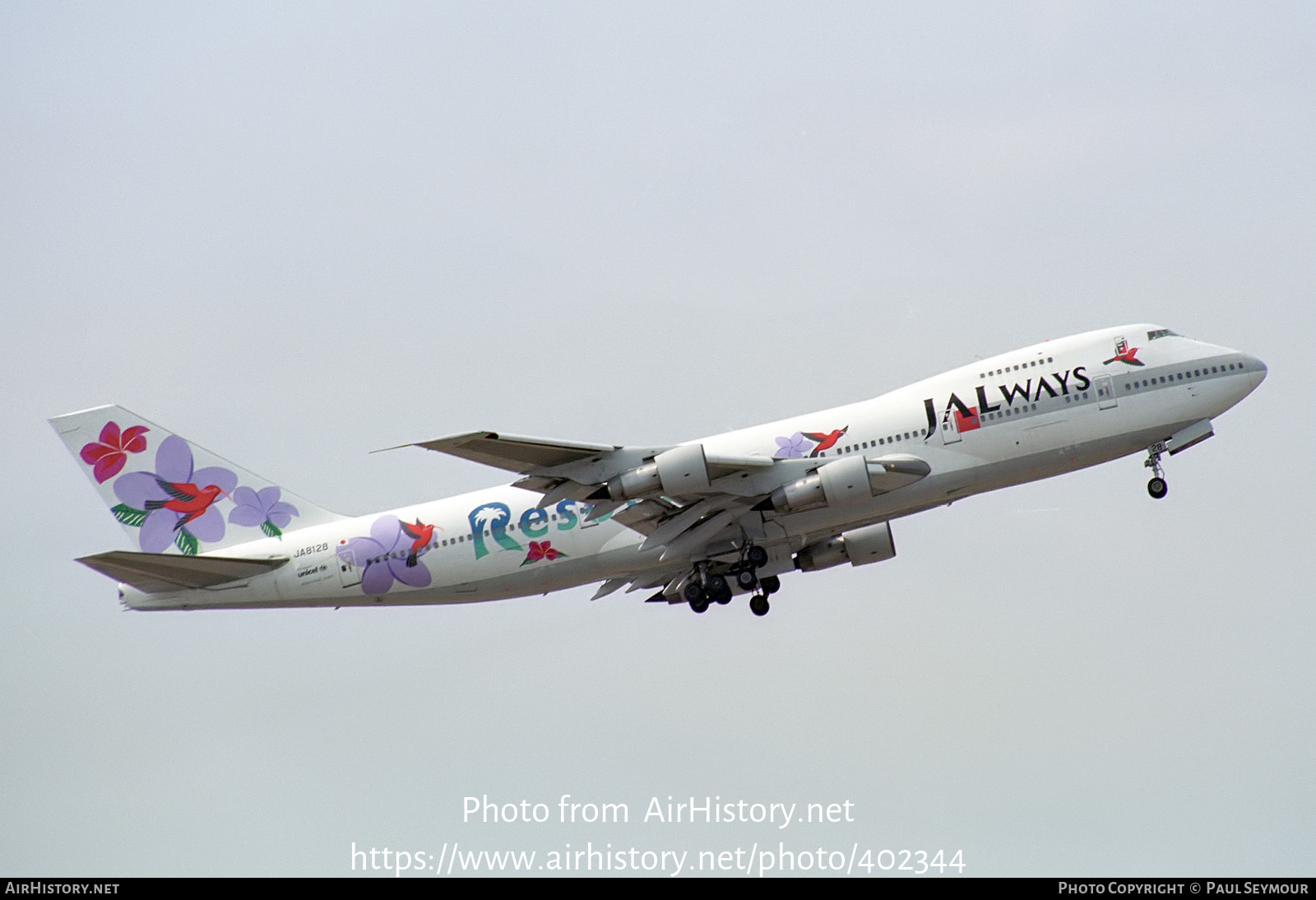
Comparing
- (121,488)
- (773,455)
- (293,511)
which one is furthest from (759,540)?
(121,488)

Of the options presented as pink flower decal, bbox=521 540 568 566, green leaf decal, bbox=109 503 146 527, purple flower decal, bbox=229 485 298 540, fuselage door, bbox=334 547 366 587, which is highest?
green leaf decal, bbox=109 503 146 527

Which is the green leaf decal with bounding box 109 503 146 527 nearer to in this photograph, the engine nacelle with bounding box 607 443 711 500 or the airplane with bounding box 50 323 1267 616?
the airplane with bounding box 50 323 1267 616

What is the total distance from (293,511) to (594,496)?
34.4 ft

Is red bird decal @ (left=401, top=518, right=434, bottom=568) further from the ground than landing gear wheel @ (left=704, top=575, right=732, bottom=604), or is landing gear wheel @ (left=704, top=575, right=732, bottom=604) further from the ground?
red bird decal @ (left=401, top=518, right=434, bottom=568)

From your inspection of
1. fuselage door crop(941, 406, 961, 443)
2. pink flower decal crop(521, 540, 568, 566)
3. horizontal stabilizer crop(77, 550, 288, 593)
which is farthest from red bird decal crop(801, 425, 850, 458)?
horizontal stabilizer crop(77, 550, 288, 593)

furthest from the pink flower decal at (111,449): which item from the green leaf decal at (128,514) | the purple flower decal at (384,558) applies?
the purple flower decal at (384,558)

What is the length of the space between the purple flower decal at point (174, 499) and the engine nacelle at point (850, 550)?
16.7m

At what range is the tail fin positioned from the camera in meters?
43.7

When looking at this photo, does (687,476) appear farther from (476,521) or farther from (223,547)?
(223,547)

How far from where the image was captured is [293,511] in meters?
43.5

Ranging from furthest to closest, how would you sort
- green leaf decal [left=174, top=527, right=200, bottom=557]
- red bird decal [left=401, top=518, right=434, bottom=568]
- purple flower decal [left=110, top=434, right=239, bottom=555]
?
purple flower decal [left=110, top=434, right=239, bottom=555], green leaf decal [left=174, top=527, right=200, bottom=557], red bird decal [left=401, top=518, right=434, bottom=568]

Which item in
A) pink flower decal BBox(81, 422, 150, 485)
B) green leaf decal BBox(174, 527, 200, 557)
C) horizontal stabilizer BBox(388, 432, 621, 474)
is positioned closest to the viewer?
horizontal stabilizer BBox(388, 432, 621, 474)

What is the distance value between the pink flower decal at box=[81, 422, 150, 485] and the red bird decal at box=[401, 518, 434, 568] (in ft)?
32.6

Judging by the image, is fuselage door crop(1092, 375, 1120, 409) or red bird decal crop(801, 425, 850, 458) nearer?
fuselage door crop(1092, 375, 1120, 409)
